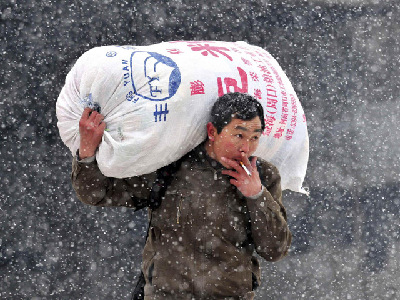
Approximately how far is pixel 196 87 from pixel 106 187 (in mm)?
621

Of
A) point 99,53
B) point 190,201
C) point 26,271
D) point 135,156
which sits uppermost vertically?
point 99,53

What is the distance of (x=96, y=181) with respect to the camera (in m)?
2.66

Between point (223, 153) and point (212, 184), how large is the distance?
6.9 inches

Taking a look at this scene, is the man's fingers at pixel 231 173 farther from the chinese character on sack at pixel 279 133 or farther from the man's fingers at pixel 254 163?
the chinese character on sack at pixel 279 133

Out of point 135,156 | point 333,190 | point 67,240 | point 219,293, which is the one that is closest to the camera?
point 135,156

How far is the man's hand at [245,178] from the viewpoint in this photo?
2.51 meters

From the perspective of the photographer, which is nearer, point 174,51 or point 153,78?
point 153,78

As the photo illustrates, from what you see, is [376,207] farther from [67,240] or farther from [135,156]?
[135,156]

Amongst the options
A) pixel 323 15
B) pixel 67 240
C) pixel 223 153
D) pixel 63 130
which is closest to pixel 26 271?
pixel 67 240

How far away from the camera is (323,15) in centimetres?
471

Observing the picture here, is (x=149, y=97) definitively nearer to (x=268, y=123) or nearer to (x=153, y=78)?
(x=153, y=78)

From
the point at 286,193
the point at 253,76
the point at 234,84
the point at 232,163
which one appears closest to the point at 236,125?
the point at 232,163

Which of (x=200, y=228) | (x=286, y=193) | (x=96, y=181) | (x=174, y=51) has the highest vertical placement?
(x=174, y=51)

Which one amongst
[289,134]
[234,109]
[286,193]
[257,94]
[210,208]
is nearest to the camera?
[234,109]
